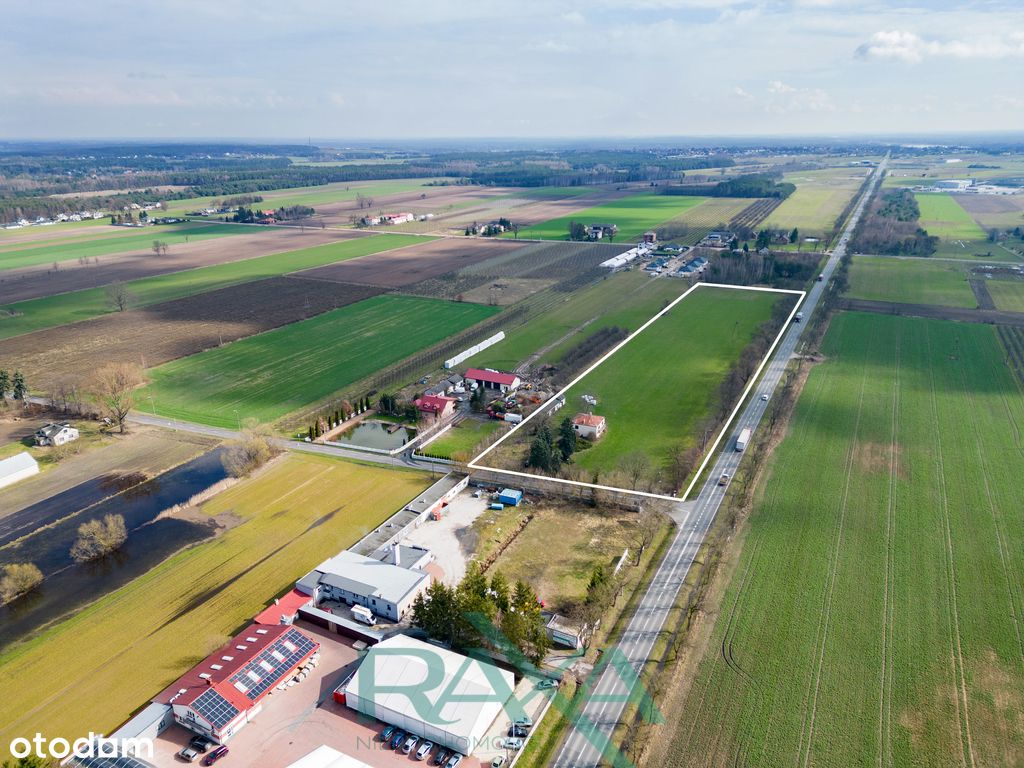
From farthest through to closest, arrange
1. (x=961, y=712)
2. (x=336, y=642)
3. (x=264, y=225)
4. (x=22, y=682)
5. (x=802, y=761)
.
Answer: (x=264, y=225) < (x=336, y=642) < (x=22, y=682) < (x=961, y=712) < (x=802, y=761)

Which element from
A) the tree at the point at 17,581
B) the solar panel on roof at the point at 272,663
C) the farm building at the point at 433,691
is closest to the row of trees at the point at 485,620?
the farm building at the point at 433,691

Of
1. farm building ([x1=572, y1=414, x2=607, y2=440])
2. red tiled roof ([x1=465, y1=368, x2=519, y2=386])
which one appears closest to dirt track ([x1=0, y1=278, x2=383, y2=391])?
red tiled roof ([x1=465, y1=368, x2=519, y2=386])

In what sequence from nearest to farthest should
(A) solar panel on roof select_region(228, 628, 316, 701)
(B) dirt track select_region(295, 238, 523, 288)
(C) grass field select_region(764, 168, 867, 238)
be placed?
1. (A) solar panel on roof select_region(228, 628, 316, 701)
2. (B) dirt track select_region(295, 238, 523, 288)
3. (C) grass field select_region(764, 168, 867, 238)

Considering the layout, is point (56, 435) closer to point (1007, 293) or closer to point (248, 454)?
point (248, 454)

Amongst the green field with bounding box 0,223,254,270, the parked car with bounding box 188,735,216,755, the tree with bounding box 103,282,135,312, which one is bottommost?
the parked car with bounding box 188,735,216,755

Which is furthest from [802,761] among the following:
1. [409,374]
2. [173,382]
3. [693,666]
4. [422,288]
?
[422,288]

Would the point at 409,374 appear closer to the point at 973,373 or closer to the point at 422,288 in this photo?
the point at 422,288

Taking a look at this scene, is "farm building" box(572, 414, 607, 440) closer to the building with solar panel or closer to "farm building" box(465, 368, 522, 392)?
"farm building" box(465, 368, 522, 392)

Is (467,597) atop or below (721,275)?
below
